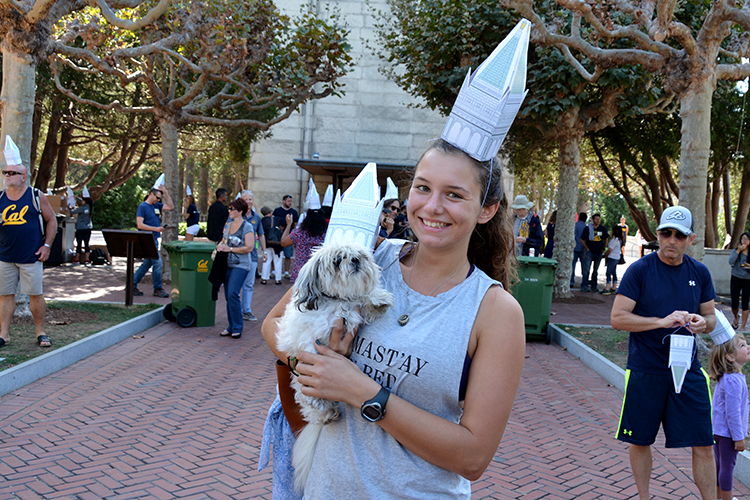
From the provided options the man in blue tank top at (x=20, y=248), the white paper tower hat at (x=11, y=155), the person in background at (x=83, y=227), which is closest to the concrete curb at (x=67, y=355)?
the man in blue tank top at (x=20, y=248)

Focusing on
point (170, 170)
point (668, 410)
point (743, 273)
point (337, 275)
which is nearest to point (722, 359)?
point (668, 410)

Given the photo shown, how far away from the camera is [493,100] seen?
5.69 ft

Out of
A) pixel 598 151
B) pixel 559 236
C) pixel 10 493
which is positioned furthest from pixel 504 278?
pixel 598 151

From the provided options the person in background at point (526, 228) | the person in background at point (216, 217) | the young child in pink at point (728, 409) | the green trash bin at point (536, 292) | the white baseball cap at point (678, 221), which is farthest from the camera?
the person in background at point (216, 217)

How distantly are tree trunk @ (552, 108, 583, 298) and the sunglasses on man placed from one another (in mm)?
11559

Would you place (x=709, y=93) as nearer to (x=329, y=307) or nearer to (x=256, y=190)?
(x=329, y=307)

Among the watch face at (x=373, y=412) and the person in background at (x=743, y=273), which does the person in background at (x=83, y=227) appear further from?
the watch face at (x=373, y=412)

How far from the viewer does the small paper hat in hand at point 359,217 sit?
199cm

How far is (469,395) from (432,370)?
0.39 feet

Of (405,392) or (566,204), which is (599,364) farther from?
(566,204)

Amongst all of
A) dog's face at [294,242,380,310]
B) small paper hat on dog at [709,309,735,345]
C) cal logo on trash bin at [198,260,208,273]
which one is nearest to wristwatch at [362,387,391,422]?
dog's face at [294,242,380,310]

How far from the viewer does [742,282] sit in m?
11.9

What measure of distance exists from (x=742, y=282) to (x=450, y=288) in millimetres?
12408

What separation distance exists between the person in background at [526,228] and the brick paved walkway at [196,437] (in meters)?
4.11
